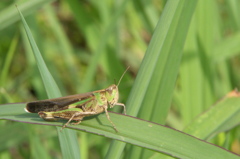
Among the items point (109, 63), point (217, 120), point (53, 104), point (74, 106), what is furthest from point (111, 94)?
point (109, 63)

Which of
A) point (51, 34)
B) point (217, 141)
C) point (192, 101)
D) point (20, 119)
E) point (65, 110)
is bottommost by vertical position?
point (217, 141)

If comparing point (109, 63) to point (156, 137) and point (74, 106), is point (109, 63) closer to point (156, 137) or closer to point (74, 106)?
point (74, 106)

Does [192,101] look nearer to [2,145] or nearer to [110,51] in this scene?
[110,51]

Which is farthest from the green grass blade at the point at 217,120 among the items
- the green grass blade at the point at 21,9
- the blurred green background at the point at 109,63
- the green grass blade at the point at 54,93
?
the green grass blade at the point at 21,9

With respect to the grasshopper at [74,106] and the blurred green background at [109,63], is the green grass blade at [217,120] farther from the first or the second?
the grasshopper at [74,106]

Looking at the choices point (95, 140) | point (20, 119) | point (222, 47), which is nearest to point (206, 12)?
point (222, 47)
